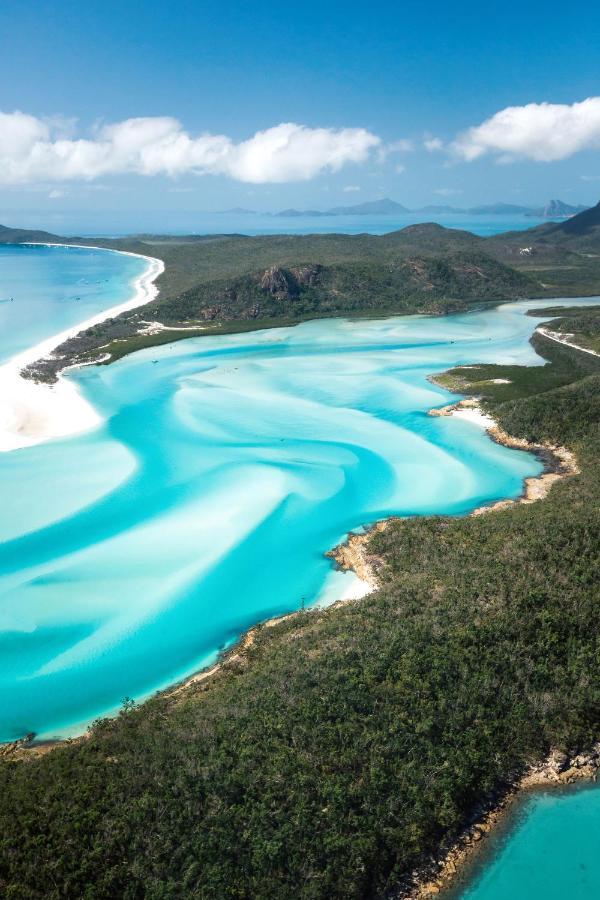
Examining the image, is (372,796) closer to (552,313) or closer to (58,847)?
(58,847)

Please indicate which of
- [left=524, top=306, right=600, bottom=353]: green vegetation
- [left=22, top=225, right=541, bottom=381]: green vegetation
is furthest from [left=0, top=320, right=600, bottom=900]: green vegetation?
[left=524, top=306, right=600, bottom=353]: green vegetation

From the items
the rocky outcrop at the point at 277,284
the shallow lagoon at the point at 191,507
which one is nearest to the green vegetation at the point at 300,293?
the rocky outcrop at the point at 277,284

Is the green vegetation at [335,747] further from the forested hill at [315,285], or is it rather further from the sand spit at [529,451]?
the forested hill at [315,285]

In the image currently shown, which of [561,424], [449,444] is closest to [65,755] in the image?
[449,444]

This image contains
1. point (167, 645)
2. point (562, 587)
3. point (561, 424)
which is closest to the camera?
point (562, 587)

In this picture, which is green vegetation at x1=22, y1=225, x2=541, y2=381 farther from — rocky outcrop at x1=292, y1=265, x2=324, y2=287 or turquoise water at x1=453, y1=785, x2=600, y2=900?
turquoise water at x1=453, y1=785, x2=600, y2=900

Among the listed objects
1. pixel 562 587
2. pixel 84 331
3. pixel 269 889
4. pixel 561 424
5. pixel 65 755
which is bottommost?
pixel 269 889

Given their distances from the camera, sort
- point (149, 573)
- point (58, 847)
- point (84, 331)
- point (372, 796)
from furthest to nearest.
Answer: point (84, 331) < point (149, 573) < point (372, 796) < point (58, 847)

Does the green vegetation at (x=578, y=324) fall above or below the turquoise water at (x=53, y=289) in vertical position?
below
